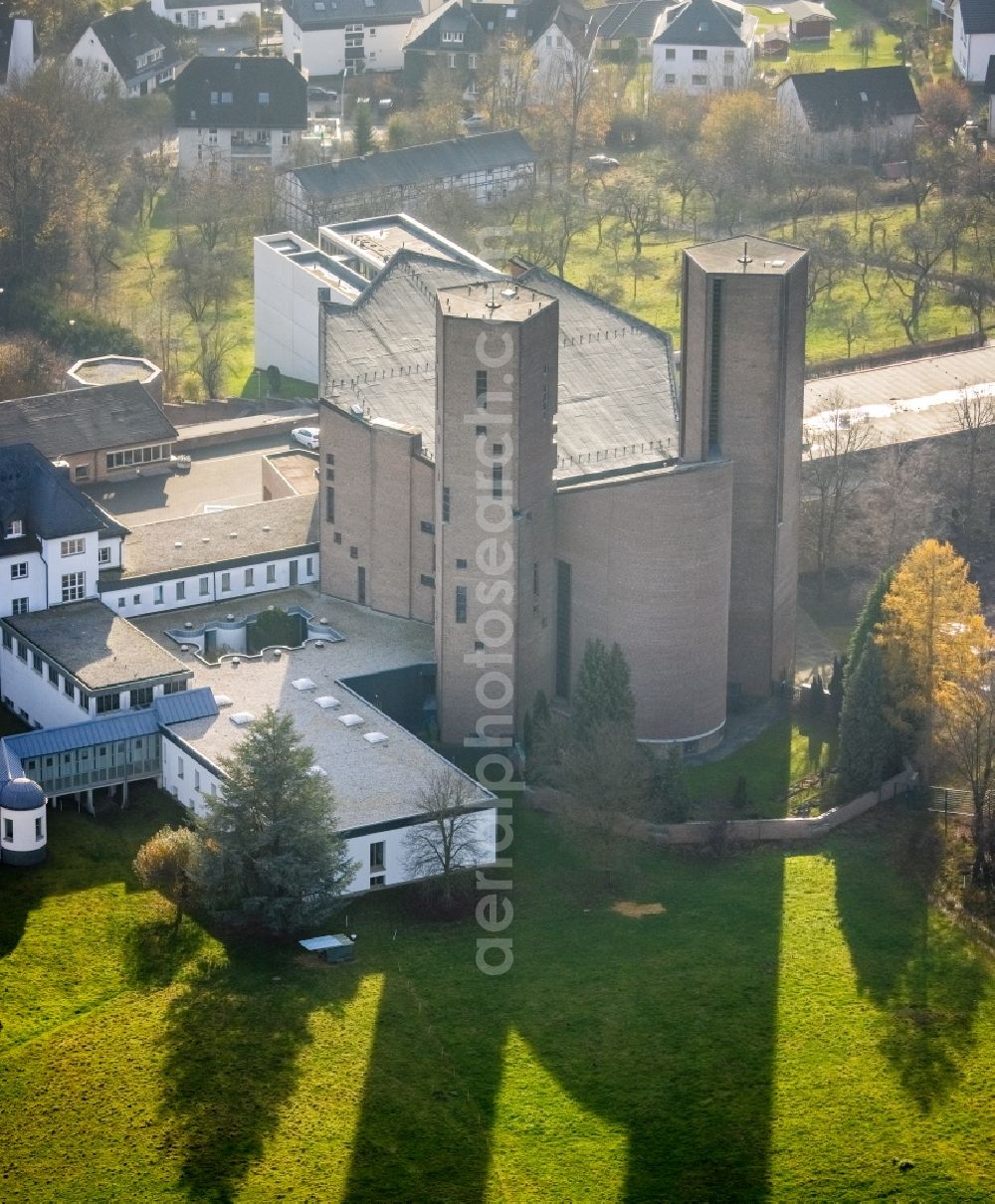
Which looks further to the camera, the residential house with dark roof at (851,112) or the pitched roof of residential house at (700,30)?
the pitched roof of residential house at (700,30)

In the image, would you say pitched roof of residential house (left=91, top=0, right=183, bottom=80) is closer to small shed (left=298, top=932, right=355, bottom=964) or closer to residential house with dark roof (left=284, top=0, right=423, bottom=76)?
residential house with dark roof (left=284, top=0, right=423, bottom=76)

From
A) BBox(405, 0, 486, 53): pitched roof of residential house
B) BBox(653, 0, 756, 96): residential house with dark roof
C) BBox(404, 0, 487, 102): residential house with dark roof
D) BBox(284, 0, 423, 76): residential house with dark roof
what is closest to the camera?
BBox(653, 0, 756, 96): residential house with dark roof

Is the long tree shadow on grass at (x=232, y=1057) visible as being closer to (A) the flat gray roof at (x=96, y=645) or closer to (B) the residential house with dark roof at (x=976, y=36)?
(A) the flat gray roof at (x=96, y=645)

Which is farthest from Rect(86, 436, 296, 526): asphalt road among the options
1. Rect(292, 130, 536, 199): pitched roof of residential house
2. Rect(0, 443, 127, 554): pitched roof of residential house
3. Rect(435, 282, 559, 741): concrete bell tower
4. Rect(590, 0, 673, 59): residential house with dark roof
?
Rect(590, 0, 673, 59): residential house with dark roof

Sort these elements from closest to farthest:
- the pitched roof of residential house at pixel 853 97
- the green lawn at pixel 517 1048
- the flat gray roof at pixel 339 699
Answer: the green lawn at pixel 517 1048, the flat gray roof at pixel 339 699, the pitched roof of residential house at pixel 853 97

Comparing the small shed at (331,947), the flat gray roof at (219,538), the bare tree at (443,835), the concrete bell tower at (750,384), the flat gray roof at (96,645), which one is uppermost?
the concrete bell tower at (750,384)

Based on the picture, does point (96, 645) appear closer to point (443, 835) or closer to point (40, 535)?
point (40, 535)

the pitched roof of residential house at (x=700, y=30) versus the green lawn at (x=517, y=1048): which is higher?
A: the pitched roof of residential house at (x=700, y=30)

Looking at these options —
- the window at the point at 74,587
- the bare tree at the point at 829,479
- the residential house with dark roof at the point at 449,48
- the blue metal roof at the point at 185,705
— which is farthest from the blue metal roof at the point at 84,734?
the residential house with dark roof at the point at 449,48
